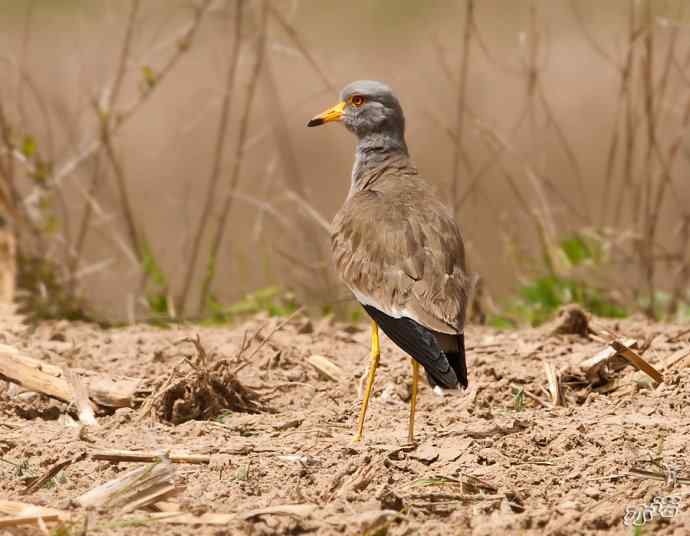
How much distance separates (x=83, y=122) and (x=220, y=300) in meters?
3.33

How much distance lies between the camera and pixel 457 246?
16.5 ft

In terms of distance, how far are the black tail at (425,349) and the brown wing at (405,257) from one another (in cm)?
3

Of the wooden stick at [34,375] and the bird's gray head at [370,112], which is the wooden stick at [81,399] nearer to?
the wooden stick at [34,375]

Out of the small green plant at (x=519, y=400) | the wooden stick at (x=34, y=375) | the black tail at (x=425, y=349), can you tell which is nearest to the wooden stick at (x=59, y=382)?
the wooden stick at (x=34, y=375)

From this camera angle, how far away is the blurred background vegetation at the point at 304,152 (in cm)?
741

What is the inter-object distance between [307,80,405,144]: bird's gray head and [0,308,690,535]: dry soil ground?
1063 mm

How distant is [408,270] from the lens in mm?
4859

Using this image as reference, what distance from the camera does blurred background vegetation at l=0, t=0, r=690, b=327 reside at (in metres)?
7.41

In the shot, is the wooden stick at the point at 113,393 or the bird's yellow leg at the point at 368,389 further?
the wooden stick at the point at 113,393

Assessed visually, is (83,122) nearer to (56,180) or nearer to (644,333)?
(56,180)

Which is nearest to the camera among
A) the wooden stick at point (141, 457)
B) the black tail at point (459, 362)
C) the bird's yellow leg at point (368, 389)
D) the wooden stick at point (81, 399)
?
the wooden stick at point (141, 457)

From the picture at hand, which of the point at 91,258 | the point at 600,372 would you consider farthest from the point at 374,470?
the point at 91,258

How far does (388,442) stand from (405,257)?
758mm

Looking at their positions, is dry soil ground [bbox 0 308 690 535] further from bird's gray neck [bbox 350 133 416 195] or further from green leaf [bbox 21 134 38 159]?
green leaf [bbox 21 134 38 159]
